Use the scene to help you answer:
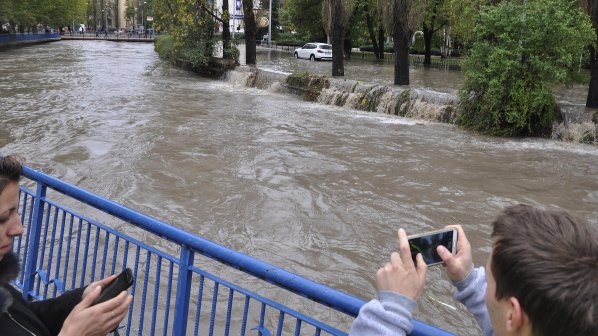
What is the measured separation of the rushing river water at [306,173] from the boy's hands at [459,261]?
11.9 feet

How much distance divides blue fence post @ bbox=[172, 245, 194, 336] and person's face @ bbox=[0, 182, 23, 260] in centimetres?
72

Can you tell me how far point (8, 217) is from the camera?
217 cm

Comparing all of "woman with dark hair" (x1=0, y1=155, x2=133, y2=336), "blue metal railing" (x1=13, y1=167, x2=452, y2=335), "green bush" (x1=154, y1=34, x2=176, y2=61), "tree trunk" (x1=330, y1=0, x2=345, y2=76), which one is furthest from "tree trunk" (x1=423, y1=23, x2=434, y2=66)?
"woman with dark hair" (x1=0, y1=155, x2=133, y2=336)

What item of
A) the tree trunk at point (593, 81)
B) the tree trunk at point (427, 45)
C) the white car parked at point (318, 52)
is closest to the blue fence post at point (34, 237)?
the tree trunk at point (593, 81)

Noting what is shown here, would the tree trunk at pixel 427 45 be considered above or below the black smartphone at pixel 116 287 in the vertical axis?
above

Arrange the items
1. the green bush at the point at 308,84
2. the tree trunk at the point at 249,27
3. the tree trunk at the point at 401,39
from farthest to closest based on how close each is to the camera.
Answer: the tree trunk at the point at 249,27 < the green bush at the point at 308,84 < the tree trunk at the point at 401,39

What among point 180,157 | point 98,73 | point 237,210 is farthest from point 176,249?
point 98,73

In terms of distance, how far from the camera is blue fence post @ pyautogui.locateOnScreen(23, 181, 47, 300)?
3892 millimetres

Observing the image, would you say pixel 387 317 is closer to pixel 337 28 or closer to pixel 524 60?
pixel 524 60

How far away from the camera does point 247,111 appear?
18.4 metres

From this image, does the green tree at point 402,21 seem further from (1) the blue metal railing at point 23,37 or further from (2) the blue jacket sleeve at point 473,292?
(1) the blue metal railing at point 23,37

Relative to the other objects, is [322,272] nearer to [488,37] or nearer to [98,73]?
[488,37]

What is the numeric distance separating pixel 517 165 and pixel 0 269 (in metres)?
11.1

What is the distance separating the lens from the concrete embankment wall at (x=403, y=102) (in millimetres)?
14352
